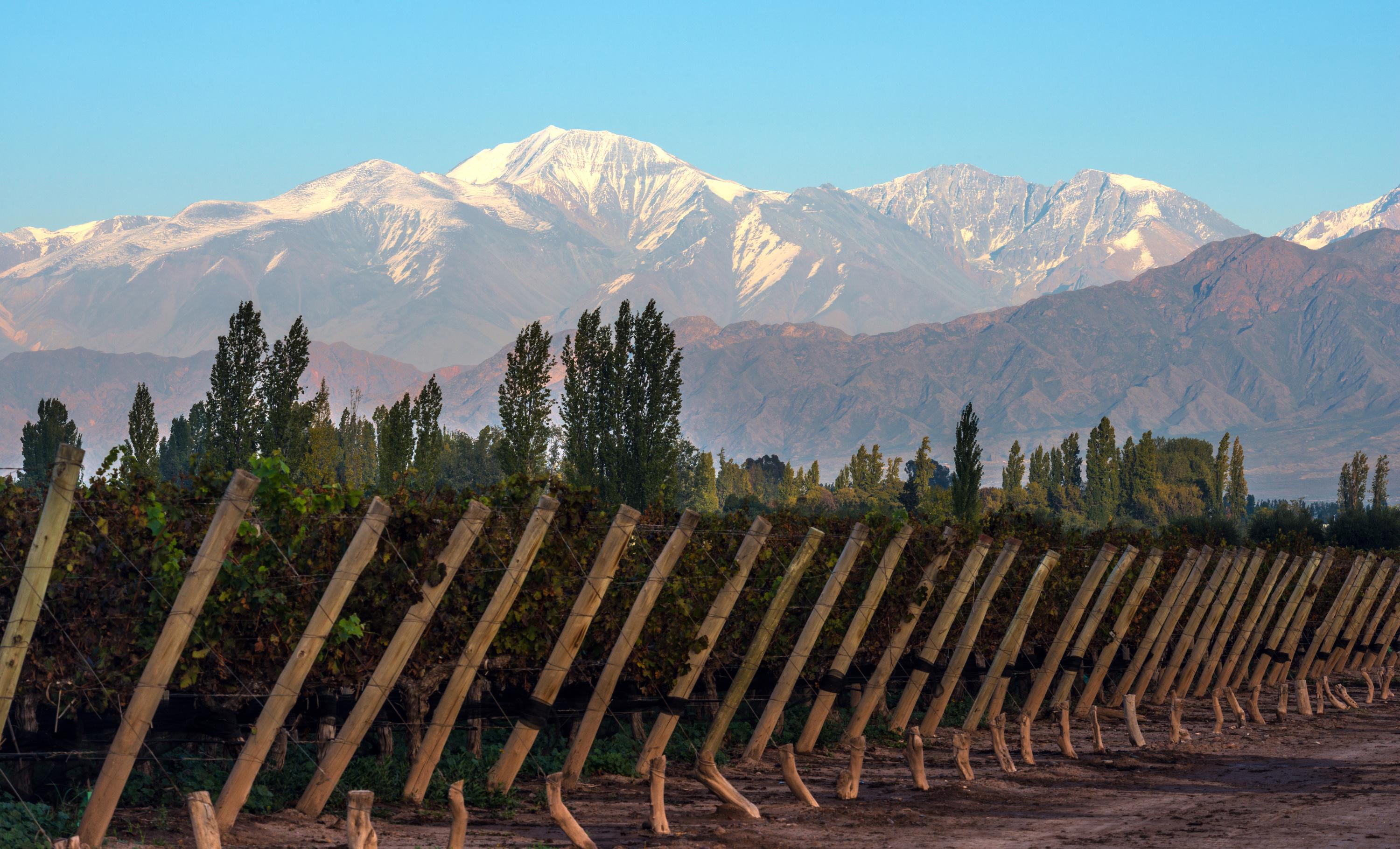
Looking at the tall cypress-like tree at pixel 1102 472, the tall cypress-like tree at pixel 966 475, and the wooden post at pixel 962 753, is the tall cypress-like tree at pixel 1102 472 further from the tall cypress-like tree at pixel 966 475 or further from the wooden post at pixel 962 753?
the wooden post at pixel 962 753

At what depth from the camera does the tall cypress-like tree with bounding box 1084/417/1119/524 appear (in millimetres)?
149000

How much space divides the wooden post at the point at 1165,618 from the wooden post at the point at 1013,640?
5.19 metres

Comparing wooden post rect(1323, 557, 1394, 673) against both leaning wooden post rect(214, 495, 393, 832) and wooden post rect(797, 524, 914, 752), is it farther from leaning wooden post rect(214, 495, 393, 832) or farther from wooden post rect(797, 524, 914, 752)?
leaning wooden post rect(214, 495, 393, 832)

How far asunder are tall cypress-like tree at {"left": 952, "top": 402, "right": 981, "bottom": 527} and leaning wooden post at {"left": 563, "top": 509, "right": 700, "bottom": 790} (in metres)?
52.2

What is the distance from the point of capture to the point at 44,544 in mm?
9531

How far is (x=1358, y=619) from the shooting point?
31.1 m

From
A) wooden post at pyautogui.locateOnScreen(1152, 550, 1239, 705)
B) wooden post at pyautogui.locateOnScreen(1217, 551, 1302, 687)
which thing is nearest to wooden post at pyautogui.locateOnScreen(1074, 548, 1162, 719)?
wooden post at pyautogui.locateOnScreen(1152, 550, 1239, 705)

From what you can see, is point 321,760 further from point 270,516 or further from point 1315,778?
point 1315,778

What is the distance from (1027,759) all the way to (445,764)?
7113 mm

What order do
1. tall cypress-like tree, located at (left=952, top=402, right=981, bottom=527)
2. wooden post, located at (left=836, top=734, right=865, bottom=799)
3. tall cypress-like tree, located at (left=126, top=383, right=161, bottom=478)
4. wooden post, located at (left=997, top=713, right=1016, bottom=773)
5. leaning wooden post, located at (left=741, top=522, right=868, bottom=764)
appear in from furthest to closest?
tall cypress-like tree, located at (left=126, top=383, right=161, bottom=478) → tall cypress-like tree, located at (left=952, top=402, right=981, bottom=527) → wooden post, located at (left=997, top=713, right=1016, bottom=773) → leaning wooden post, located at (left=741, top=522, right=868, bottom=764) → wooden post, located at (left=836, top=734, right=865, bottom=799)

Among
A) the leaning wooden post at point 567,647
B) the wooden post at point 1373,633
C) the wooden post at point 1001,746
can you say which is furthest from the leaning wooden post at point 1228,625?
the leaning wooden post at point 567,647

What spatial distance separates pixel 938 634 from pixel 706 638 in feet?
14.7

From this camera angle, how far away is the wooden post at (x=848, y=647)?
15867 millimetres

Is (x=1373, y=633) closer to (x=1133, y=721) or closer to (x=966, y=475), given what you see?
(x=1133, y=721)
